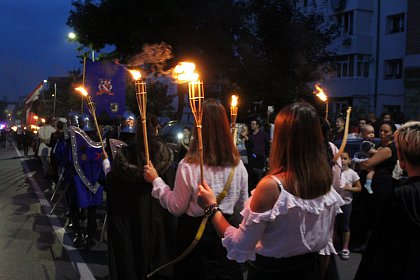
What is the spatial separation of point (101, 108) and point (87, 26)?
10.9 m

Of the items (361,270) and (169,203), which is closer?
(361,270)

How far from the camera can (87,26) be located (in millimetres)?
20844

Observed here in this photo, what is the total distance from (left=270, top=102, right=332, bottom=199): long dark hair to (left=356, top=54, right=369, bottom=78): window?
31.1 meters

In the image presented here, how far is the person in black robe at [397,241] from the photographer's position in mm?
2207

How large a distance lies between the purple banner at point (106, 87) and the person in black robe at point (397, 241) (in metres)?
8.97

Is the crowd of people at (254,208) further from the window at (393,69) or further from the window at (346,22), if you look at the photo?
the window at (346,22)

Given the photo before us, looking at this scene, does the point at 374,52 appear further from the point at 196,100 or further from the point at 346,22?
the point at 196,100

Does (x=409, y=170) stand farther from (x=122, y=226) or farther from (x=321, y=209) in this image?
(x=122, y=226)

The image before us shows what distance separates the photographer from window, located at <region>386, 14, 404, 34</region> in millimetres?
29000

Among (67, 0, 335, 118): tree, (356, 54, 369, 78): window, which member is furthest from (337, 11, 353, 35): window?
(67, 0, 335, 118): tree

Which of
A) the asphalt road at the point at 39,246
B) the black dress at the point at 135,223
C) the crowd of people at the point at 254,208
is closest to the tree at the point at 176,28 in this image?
the asphalt road at the point at 39,246

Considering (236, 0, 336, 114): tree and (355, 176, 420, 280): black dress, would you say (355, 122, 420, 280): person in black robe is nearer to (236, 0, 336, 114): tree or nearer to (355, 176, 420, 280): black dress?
(355, 176, 420, 280): black dress

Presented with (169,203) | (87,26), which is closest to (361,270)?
(169,203)

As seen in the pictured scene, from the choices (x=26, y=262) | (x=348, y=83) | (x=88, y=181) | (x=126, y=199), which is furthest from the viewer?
(x=348, y=83)
